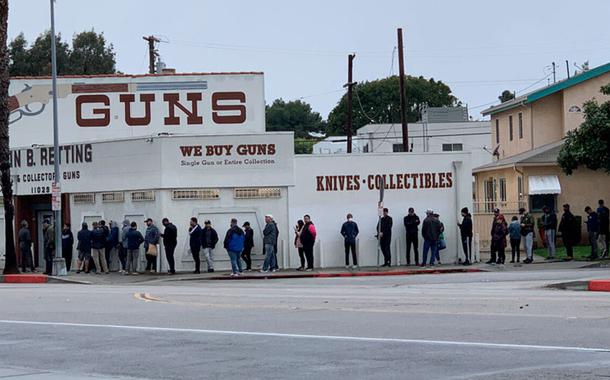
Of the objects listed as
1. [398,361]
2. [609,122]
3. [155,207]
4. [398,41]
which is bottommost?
[398,361]

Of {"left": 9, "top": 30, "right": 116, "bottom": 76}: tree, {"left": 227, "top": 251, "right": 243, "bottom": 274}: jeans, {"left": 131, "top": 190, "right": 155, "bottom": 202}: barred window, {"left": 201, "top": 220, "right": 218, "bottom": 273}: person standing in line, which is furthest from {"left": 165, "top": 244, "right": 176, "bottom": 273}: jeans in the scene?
{"left": 9, "top": 30, "right": 116, "bottom": 76}: tree

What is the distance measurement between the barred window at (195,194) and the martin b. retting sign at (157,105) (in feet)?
20.3

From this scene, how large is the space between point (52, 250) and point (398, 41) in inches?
759

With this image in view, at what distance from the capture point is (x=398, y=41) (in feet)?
159

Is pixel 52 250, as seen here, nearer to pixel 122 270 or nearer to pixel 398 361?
pixel 122 270

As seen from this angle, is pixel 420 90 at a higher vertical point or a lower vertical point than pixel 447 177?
higher

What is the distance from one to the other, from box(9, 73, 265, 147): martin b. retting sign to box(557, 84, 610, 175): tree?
12079 mm

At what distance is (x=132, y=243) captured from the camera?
35.5m

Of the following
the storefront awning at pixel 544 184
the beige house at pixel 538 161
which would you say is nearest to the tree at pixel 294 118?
the beige house at pixel 538 161

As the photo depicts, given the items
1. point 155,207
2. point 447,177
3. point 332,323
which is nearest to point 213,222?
point 155,207

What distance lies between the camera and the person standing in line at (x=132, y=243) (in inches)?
1396

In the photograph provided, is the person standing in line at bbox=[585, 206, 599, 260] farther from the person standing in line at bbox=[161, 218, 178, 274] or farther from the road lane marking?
the road lane marking

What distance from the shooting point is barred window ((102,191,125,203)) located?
37381 millimetres

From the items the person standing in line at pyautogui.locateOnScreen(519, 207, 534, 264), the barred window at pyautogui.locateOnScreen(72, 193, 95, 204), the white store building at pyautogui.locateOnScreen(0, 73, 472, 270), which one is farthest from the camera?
the barred window at pyautogui.locateOnScreen(72, 193, 95, 204)
